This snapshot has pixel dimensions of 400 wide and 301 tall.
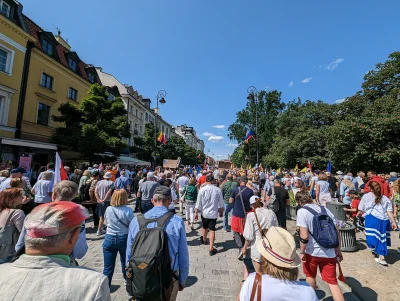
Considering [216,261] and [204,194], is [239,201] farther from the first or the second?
[216,261]

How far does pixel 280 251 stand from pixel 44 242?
1.61 metres

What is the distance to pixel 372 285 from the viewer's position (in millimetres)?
3977

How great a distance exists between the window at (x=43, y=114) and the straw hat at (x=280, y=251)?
74.6 ft

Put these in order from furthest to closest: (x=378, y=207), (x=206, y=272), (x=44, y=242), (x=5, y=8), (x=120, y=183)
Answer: (x=5, y=8) → (x=120, y=183) → (x=378, y=207) → (x=206, y=272) → (x=44, y=242)

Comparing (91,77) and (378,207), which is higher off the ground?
(91,77)

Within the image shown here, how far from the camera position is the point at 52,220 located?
1266 mm

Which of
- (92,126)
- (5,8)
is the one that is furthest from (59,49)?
(92,126)

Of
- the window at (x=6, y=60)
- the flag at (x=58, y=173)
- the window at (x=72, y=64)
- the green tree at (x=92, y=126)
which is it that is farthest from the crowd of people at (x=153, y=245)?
the window at (x=72, y=64)

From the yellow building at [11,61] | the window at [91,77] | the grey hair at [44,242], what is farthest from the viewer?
the window at [91,77]

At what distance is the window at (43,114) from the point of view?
19.1 m

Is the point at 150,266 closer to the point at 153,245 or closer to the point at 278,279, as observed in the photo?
the point at 153,245

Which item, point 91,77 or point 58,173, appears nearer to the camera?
point 58,173

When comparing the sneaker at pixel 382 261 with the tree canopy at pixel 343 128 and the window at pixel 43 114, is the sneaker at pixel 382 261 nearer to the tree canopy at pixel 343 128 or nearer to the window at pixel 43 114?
the tree canopy at pixel 343 128

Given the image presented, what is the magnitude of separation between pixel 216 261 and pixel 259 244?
3581 millimetres
